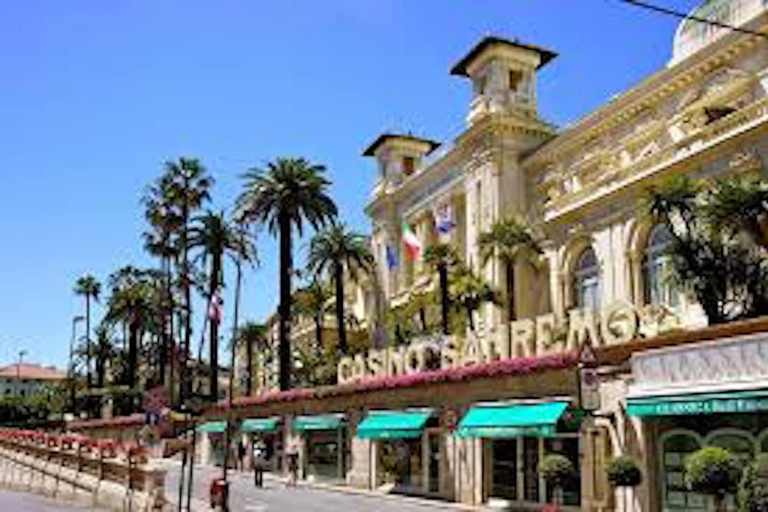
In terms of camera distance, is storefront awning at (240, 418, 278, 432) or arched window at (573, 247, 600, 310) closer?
arched window at (573, 247, 600, 310)

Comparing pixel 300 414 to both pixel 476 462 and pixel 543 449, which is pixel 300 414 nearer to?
pixel 476 462

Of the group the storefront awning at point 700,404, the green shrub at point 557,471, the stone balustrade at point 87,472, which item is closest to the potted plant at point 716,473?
the storefront awning at point 700,404

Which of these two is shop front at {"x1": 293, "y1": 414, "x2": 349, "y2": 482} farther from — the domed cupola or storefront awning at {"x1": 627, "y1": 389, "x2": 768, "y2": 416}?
the domed cupola

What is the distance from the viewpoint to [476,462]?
98.9 feet

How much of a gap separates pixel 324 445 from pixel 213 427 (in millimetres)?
14047

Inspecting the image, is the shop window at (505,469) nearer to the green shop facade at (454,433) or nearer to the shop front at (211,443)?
the green shop facade at (454,433)

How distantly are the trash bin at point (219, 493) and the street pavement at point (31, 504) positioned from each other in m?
9.79

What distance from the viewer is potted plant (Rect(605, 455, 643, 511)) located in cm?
2061

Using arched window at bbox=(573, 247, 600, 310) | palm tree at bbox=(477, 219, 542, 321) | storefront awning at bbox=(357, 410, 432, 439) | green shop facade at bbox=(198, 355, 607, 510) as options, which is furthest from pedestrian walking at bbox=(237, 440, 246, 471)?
arched window at bbox=(573, 247, 600, 310)

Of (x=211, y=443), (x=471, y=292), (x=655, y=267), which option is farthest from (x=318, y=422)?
(x=211, y=443)

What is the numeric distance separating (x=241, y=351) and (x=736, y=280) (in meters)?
89.8

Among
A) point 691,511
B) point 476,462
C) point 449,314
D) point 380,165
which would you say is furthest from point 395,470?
point 380,165

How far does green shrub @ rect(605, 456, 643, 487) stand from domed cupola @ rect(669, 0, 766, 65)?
2001 centimetres

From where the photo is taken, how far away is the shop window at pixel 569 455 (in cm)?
2545
